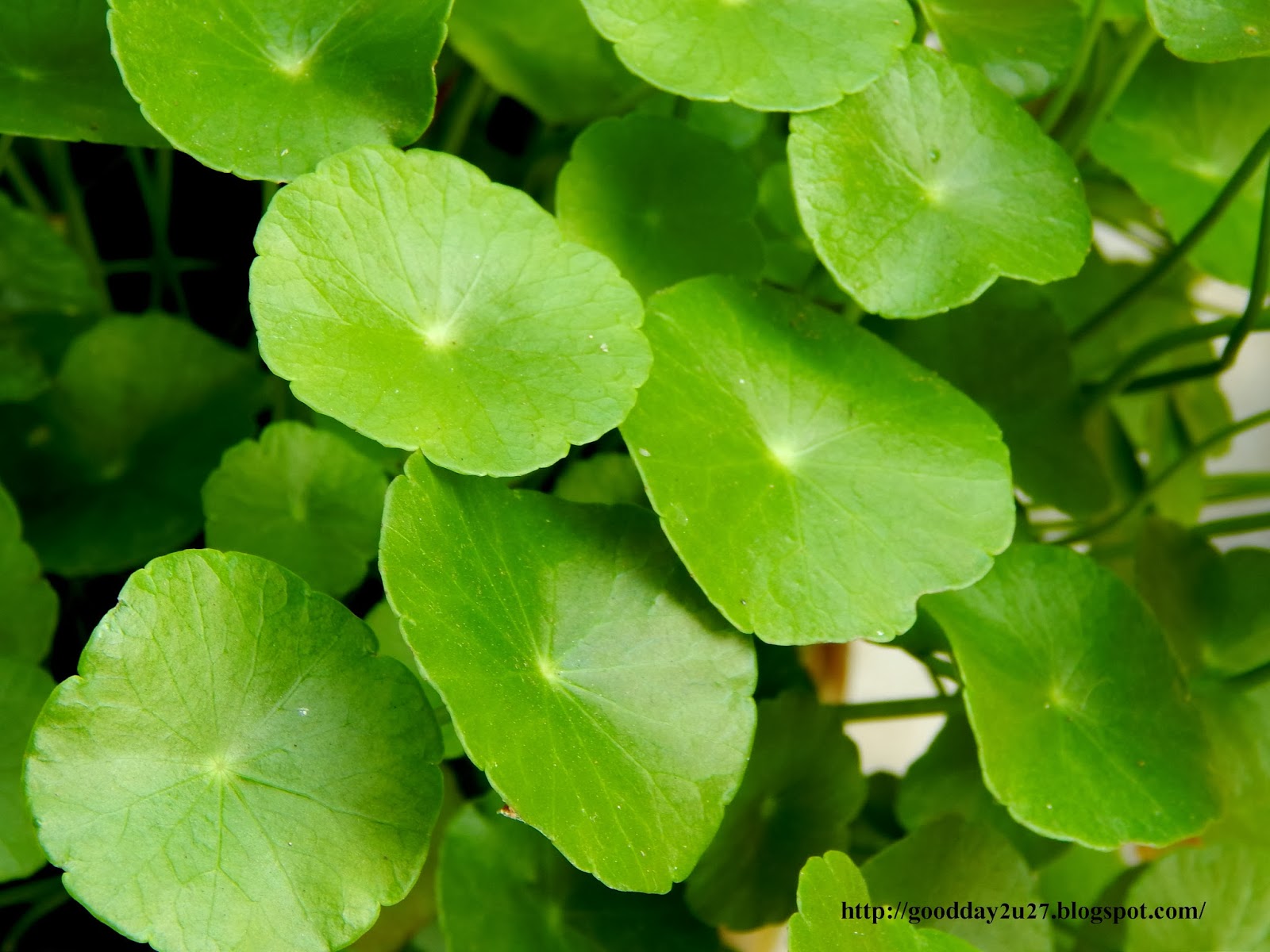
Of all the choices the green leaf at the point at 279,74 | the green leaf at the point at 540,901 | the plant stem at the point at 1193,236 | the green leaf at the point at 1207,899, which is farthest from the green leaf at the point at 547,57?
the green leaf at the point at 1207,899

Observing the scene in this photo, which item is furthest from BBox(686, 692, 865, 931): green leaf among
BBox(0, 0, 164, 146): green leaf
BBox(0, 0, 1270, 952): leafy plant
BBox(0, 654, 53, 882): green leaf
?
BBox(0, 0, 164, 146): green leaf

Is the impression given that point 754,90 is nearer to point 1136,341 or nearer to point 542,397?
point 542,397

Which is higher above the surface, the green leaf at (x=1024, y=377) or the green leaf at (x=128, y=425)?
the green leaf at (x=1024, y=377)

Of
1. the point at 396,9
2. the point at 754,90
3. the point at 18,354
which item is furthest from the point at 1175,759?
the point at 18,354

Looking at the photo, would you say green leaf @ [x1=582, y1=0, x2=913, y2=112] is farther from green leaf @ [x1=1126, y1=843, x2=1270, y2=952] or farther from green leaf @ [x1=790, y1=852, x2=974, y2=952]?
green leaf @ [x1=1126, y1=843, x2=1270, y2=952]

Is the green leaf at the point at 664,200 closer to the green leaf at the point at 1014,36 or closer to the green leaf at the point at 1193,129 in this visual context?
the green leaf at the point at 1014,36
